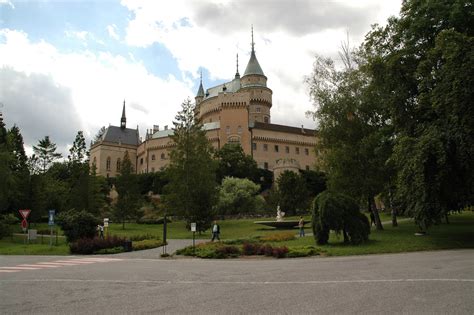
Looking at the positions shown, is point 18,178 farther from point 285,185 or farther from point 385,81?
point 385,81

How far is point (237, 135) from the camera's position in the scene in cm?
9419

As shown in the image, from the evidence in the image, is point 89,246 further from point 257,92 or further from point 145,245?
point 257,92

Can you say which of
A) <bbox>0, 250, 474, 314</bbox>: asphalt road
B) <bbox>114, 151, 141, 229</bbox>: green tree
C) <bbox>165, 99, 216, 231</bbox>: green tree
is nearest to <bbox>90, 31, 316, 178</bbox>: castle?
<bbox>114, 151, 141, 229</bbox>: green tree

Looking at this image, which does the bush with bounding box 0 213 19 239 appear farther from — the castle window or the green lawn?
the castle window

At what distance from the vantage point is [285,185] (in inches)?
2240

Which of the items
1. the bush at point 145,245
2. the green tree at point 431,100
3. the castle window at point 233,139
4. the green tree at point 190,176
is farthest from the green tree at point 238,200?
the green tree at point 431,100

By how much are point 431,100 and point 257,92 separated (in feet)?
279

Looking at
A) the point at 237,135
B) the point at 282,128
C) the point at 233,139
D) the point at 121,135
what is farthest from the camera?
the point at 121,135

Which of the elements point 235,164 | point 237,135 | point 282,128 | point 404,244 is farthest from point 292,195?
point 282,128

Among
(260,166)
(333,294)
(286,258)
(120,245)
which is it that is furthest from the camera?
(260,166)

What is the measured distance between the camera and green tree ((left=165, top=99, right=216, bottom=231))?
38.3 metres

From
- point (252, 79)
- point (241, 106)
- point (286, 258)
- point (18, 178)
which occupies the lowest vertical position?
point (286, 258)

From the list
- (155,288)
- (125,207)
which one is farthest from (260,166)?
(155,288)

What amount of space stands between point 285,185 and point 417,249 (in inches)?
1433
